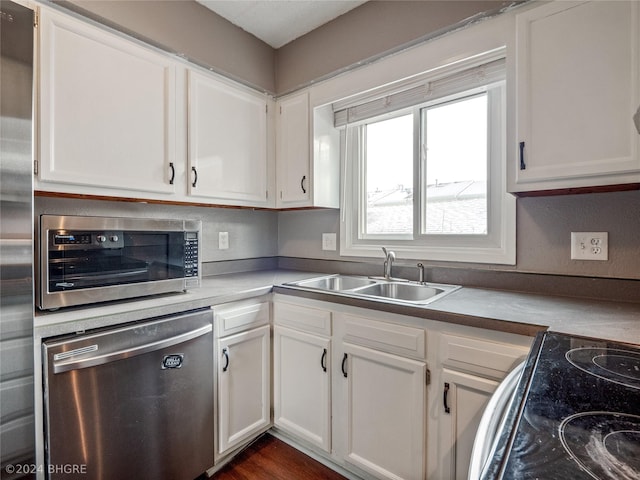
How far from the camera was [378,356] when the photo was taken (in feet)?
4.43

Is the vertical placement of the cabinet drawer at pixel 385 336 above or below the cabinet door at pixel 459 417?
above

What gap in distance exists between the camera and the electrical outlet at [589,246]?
52.4 inches

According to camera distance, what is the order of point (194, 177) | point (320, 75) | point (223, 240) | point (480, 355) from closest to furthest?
point (480, 355)
point (194, 177)
point (320, 75)
point (223, 240)

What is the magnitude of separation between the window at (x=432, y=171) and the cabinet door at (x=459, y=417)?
70cm

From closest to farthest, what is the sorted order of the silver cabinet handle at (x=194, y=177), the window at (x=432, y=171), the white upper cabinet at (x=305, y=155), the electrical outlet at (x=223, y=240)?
the window at (x=432, y=171)
the silver cabinet handle at (x=194, y=177)
the white upper cabinet at (x=305, y=155)
the electrical outlet at (x=223, y=240)

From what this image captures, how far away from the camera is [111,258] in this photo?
1.28 m

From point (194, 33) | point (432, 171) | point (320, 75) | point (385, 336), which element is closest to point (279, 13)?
point (320, 75)

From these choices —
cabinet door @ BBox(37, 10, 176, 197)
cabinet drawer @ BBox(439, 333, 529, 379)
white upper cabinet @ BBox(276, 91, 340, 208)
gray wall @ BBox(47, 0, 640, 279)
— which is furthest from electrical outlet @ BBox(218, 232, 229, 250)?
cabinet drawer @ BBox(439, 333, 529, 379)

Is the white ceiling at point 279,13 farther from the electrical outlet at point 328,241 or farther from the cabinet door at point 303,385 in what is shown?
the cabinet door at point 303,385

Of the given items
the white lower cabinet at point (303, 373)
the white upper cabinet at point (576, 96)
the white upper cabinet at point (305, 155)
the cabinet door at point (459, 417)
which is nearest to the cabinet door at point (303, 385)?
the white lower cabinet at point (303, 373)

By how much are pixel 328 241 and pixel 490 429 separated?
1.74 meters

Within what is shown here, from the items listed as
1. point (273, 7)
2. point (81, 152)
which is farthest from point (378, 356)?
point (273, 7)

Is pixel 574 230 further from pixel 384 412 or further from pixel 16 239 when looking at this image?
pixel 16 239

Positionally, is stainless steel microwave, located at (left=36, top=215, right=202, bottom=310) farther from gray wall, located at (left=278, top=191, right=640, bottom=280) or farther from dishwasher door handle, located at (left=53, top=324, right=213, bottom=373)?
gray wall, located at (left=278, top=191, right=640, bottom=280)
